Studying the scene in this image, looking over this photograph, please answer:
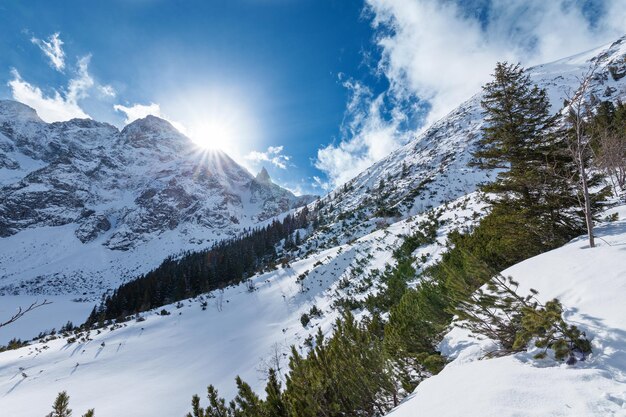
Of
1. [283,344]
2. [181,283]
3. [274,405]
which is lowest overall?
[283,344]

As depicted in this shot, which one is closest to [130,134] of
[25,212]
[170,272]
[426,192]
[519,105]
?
[25,212]

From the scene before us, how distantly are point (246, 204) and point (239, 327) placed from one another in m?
179

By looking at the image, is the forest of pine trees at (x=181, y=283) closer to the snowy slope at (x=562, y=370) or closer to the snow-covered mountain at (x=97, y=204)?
the snow-covered mountain at (x=97, y=204)

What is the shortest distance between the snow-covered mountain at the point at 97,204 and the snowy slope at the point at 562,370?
3930 inches

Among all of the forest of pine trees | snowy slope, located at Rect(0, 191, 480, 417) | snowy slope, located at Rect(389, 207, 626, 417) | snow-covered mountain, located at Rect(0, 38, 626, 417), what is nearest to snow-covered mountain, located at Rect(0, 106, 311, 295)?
the forest of pine trees

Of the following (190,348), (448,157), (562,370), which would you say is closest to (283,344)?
(190,348)

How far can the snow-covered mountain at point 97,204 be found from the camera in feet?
305

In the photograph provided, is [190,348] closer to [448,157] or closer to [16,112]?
[448,157]

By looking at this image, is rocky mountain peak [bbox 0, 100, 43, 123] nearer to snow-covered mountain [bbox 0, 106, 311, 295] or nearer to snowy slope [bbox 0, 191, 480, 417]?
snow-covered mountain [bbox 0, 106, 311, 295]

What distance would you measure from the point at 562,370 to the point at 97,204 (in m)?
165

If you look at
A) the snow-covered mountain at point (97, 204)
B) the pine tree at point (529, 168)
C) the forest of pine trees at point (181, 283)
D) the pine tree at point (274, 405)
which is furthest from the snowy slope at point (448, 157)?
the snow-covered mountain at point (97, 204)

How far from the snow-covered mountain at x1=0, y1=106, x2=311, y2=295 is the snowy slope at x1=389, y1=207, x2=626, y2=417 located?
99.8m

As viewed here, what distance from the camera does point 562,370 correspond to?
2.84 meters

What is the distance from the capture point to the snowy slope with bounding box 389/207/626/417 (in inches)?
94.1
